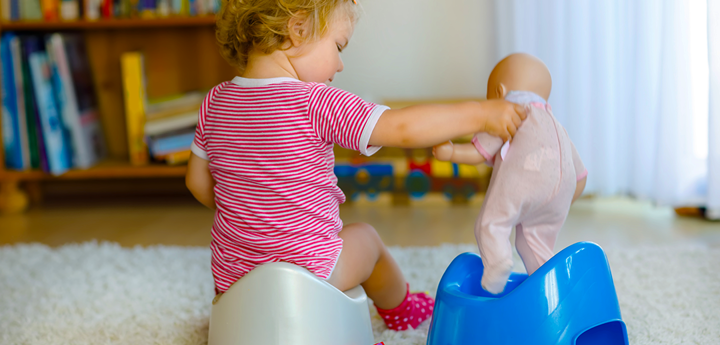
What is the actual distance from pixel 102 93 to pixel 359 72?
2.90ft

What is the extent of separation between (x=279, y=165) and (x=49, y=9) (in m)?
1.43

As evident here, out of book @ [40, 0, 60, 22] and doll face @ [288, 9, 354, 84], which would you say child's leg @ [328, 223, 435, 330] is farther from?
book @ [40, 0, 60, 22]

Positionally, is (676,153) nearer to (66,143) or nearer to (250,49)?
(250,49)

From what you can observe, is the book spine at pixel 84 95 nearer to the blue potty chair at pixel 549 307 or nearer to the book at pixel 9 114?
the book at pixel 9 114

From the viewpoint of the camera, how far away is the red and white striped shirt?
0.71 m

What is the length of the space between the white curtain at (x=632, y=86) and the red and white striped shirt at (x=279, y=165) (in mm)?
1061

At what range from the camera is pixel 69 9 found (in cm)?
181

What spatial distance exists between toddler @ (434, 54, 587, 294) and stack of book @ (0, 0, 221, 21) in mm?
1260

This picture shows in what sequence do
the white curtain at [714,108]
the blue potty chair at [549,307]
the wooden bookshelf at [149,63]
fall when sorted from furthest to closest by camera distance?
the wooden bookshelf at [149,63] < the white curtain at [714,108] < the blue potty chair at [549,307]

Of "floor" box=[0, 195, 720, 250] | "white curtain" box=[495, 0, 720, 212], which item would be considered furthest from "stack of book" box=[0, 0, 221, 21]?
"white curtain" box=[495, 0, 720, 212]

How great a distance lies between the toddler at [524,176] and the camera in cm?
69

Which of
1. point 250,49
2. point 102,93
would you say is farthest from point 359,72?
point 250,49

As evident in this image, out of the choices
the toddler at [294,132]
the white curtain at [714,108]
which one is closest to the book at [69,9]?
the toddler at [294,132]

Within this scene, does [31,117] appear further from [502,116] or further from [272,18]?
[502,116]
